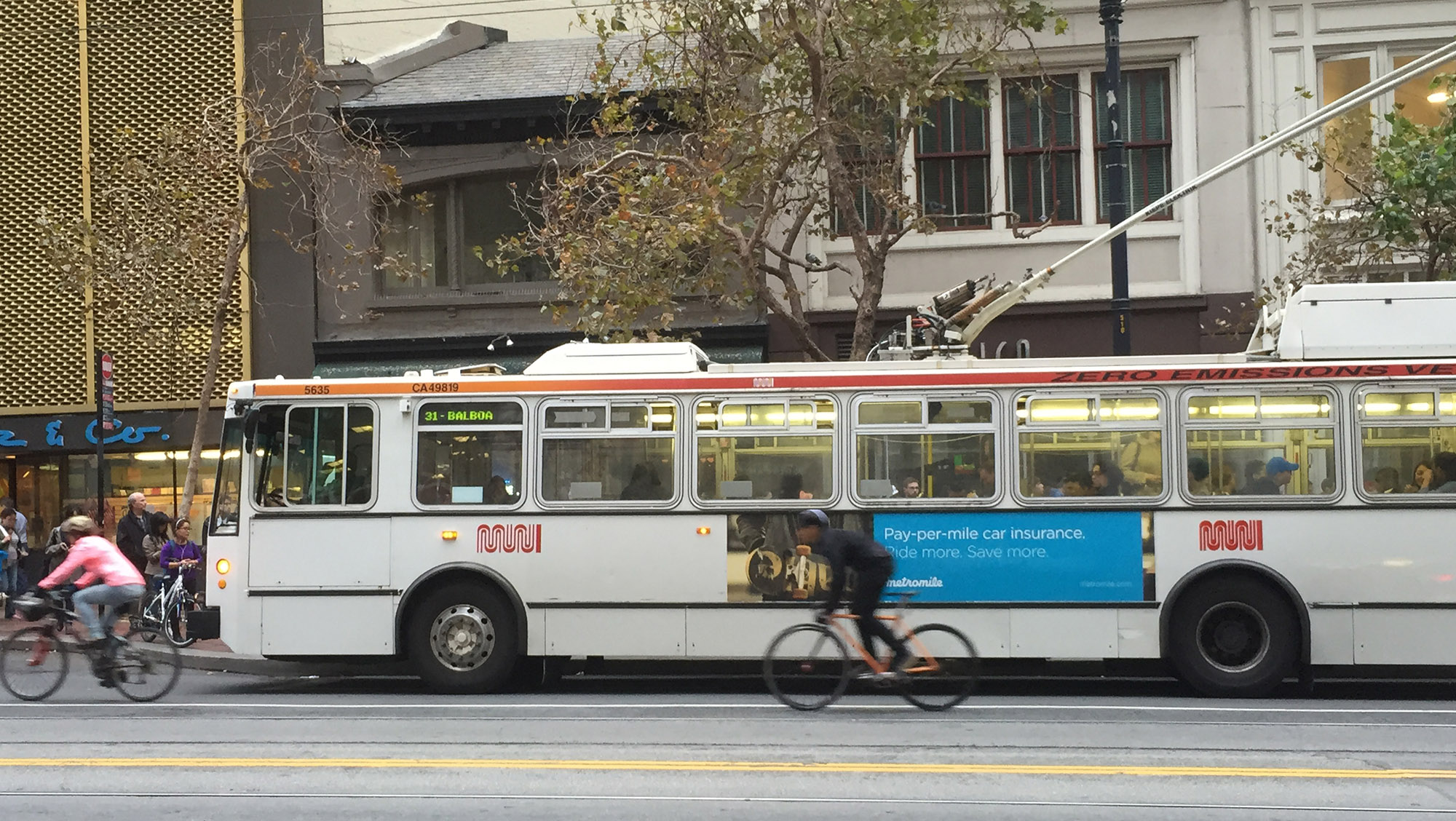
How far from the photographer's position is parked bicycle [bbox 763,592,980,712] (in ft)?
37.9

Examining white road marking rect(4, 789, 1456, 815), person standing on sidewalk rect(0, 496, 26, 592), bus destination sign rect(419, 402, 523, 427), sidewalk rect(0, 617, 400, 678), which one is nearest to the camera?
white road marking rect(4, 789, 1456, 815)

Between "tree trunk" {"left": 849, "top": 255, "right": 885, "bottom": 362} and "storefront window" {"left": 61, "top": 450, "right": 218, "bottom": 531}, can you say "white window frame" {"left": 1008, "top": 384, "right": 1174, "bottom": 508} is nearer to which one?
"tree trunk" {"left": 849, "top": 255, "right": 885, "bottom": 362}

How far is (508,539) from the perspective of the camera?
531 inches

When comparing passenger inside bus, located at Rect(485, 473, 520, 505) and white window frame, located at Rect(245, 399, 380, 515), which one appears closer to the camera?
passenger inside bus, located at Rect(485, 473, 520, 505)

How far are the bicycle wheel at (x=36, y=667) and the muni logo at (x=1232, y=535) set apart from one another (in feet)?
31.5

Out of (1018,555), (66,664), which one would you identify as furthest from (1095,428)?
(66,664)

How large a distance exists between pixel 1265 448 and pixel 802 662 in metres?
4.39

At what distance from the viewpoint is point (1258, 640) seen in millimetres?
12852

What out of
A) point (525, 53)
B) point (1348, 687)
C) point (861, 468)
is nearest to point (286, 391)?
point (861, 468)

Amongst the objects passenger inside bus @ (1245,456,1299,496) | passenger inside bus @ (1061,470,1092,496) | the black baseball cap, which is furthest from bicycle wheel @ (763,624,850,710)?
passenger inside bus @ (1245,456,1299,496)

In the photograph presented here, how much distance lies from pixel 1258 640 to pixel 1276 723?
1.95m

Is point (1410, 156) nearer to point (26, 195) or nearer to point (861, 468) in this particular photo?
point (861, 468)

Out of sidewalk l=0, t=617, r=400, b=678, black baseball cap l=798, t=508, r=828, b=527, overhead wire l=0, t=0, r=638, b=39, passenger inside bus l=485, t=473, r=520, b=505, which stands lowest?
sidewalk l=0, t=617, r=400, b=678

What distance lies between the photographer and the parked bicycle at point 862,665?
1156 cm
